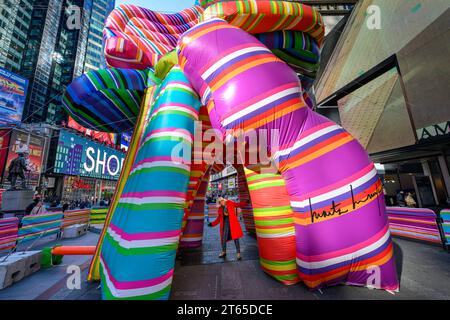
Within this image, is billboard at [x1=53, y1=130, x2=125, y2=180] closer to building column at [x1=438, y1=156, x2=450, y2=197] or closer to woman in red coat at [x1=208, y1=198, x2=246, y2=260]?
woman in red coat at [x1=208, y1=198, x2=246, y2=260]

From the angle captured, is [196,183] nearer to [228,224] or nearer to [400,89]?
[228,224]

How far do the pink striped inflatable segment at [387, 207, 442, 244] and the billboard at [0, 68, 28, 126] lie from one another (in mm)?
28679

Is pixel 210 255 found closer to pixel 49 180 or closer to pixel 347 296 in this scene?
pixel 347 296

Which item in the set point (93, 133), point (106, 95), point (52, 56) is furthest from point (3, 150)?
point (52, 56)

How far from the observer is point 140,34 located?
5.05 m

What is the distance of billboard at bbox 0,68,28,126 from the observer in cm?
1784

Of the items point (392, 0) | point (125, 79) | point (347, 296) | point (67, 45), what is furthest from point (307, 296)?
point (67, 45)

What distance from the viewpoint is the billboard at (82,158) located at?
789 inches

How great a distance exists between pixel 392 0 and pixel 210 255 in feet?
59.3

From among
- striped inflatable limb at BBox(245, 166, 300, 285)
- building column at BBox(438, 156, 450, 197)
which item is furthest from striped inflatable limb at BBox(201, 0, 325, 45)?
building column at BBox(438, 156, 450, 197)

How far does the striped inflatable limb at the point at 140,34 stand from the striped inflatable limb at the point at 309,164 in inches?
82.6

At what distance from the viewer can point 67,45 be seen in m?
44.0

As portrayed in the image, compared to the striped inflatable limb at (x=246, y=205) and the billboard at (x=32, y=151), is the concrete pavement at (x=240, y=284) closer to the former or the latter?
the striped inflatable limb at (x=246, y=205)
